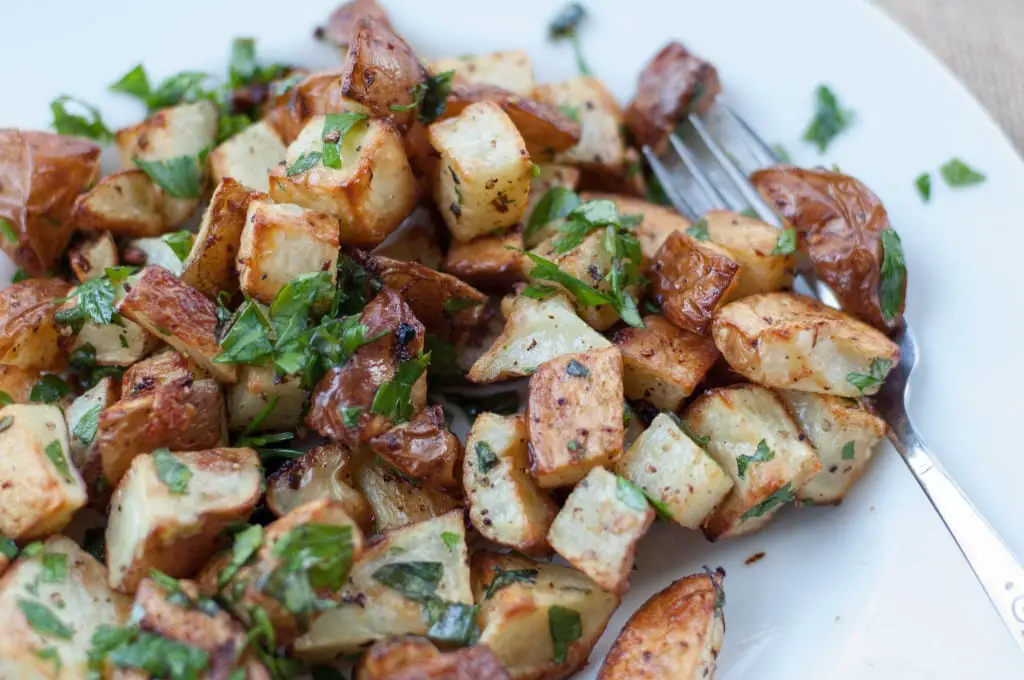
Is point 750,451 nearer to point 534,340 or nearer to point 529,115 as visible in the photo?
point 534,340

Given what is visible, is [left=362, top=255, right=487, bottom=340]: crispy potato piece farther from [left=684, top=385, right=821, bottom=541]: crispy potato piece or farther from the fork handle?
the fork handle

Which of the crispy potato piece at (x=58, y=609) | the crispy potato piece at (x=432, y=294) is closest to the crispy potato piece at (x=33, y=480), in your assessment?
the crispy potato piece at (x=58, y=609)

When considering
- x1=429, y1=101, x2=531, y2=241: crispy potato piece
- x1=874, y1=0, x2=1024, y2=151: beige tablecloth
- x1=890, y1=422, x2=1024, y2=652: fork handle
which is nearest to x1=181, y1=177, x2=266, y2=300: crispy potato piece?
x1=429, y1=101, x2=531, y2=241: crispy potato piece

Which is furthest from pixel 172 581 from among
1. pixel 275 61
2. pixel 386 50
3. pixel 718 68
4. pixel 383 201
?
pixel 718 68

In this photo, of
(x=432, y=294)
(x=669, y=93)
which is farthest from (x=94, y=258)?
(x=669, y=93)

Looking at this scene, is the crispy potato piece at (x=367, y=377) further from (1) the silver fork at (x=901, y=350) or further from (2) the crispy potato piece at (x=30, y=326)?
(1) the silver fork at (x=901, y=350)

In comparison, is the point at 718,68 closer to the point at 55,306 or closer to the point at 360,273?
the point at 360,273
